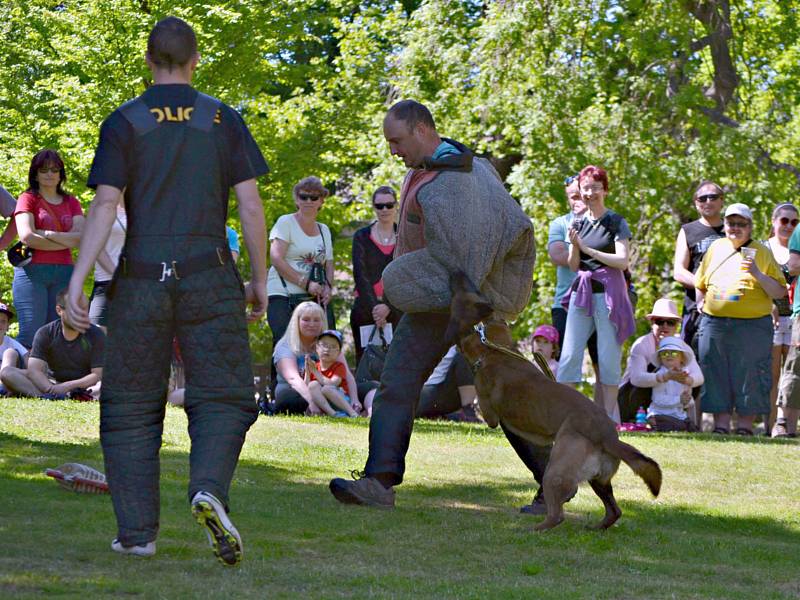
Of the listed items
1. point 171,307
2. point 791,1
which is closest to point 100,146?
point 171,307

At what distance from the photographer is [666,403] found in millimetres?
12172

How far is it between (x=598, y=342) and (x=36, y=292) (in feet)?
16.6

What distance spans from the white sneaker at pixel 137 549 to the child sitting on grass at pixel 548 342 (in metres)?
7.83

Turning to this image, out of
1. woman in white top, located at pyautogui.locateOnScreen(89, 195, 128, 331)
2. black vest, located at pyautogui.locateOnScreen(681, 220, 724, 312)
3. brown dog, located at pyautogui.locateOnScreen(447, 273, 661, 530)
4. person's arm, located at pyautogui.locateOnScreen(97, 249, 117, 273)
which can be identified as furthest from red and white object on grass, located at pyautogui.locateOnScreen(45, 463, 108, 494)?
black vest, located at pyautogui.locateOnScreen(681, 220, 724, 312)

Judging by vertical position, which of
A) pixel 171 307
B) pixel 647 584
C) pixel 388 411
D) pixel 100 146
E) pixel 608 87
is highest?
pixel 608 87

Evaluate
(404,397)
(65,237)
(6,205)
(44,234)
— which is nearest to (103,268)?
(65,237)

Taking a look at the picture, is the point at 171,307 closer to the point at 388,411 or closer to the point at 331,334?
the point at 388,411

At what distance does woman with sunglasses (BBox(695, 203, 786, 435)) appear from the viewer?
11675mm

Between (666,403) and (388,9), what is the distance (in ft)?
68.5

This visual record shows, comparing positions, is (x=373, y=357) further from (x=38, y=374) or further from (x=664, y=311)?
(x=38, y=374)

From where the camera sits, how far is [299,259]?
39.8 feet

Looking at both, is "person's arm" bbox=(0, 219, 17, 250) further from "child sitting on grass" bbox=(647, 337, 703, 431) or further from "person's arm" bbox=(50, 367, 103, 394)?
"child sitting on grass" bbox=(647, 337, 703, 431)

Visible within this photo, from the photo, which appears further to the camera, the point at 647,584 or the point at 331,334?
the point at 331,334

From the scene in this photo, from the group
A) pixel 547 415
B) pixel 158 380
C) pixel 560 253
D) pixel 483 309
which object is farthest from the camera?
pixel 560 253
